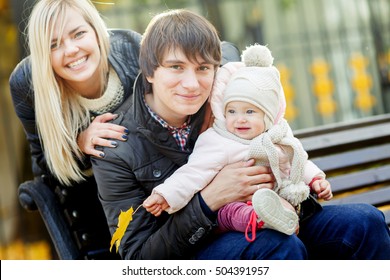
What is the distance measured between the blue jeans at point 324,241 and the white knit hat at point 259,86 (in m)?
0.33

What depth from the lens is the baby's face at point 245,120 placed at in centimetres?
204

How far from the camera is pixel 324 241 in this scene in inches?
85.5

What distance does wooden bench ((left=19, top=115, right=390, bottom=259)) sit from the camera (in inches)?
97.2

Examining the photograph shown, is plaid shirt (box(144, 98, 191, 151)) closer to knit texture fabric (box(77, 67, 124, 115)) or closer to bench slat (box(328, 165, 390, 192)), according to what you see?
knit texture fabric (box(77, 67, 124, 115))

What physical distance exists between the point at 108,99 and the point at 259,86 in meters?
0.50

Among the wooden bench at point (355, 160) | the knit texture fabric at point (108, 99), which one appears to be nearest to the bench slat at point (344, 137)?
the wooden bench at point (355, 160)

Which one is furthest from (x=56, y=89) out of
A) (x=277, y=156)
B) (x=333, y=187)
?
(x=333, y=187)

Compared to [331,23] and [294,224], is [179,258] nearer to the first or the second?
[294,224]

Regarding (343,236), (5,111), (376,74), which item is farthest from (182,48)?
(5,111)

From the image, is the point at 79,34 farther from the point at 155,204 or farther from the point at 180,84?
the point at 155,204

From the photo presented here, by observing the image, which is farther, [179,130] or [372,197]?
[372,197]

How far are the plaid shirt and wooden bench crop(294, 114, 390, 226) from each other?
0.68m

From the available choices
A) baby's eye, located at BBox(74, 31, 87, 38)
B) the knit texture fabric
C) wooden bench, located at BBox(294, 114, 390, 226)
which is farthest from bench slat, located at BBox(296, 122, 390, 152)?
baby's eye, located at BBox(74, 31, 87, 38)
